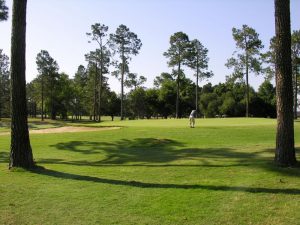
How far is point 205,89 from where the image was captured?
105250 millimetres

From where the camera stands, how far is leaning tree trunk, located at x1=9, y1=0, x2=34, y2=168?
12.3 meters

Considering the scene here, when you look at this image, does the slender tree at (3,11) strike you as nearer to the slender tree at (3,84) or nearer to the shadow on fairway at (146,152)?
the shadow on fairway at (146,152)

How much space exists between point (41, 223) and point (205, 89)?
99.9 metres

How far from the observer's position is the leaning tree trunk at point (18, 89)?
1230cm

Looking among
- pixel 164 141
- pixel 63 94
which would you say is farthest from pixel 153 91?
pixel 164 141

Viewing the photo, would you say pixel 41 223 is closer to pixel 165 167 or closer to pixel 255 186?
pixel 255 186

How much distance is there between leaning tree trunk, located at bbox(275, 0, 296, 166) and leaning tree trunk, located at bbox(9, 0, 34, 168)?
7.51m

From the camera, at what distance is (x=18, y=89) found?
1241cm

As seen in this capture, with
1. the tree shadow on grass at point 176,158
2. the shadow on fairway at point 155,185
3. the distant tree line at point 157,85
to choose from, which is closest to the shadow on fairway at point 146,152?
the tree shadow on grass at point 176,158

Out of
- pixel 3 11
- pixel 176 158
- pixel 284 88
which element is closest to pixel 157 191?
pixel 284 88

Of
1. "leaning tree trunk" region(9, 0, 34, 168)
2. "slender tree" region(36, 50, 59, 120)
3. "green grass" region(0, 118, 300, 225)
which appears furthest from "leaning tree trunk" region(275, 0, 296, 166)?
"slender tree" region(36, 50, 59, 120)

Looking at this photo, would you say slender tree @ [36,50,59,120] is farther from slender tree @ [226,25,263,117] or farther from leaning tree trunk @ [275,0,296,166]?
leaning tree trunk @ [275,0,296,166]

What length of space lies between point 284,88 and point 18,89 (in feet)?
26.1

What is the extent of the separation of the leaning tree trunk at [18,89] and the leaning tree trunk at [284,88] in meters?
7.51
